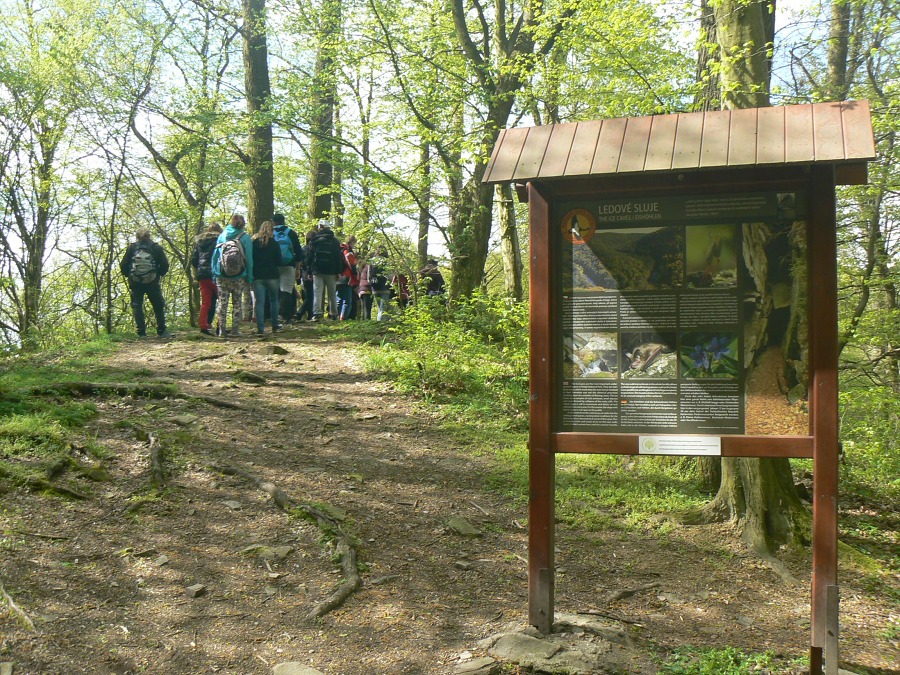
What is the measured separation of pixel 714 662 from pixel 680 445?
1129mm

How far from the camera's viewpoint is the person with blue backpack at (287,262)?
1298cm

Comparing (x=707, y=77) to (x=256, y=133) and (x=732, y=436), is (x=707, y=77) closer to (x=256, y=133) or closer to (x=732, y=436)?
(x=732, y=436)

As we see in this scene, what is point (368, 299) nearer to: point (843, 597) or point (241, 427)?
point (241, 427)

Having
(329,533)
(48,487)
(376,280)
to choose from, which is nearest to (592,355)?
(329,533)

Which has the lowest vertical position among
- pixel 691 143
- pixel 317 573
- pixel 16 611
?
pixel 317 573

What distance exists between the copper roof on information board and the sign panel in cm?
28

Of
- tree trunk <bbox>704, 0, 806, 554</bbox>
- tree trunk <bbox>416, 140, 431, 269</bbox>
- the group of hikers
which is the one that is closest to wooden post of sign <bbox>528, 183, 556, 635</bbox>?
tree trunk <bbox>704, 0, 806, 554</bbox>

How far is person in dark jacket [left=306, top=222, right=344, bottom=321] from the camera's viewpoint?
13836mm

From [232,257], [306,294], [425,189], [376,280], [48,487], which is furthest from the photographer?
[306,294]

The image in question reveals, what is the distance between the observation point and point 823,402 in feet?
11.3

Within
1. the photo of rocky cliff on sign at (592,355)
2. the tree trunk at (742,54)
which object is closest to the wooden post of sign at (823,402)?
the photo of rocky cliff on sign at (592,355)

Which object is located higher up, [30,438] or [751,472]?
[30,438]

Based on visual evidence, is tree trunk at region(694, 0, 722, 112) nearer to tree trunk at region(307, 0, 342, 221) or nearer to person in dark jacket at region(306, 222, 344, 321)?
tree trunk at region(307, 0, 342, 221)

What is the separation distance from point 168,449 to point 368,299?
33.8 feet
